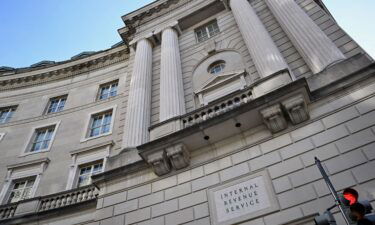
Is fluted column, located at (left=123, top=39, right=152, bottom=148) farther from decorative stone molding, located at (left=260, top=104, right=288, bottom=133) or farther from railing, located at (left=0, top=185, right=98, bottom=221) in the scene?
decorative stone molding, located at (left=260, top=104, right=288, bottom=133)

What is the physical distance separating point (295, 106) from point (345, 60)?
2850 mm

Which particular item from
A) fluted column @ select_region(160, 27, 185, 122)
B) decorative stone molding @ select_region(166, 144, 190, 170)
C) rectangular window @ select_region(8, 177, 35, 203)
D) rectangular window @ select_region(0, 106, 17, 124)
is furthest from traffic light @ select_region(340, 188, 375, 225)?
rectangular window @ select_region(0, 106, 17, 124)

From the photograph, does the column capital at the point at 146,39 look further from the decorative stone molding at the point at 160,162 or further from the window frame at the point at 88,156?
the decorative stone molding at the point at 160,162

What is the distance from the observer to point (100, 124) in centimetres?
2080

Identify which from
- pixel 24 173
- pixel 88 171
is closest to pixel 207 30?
pixel 88 171

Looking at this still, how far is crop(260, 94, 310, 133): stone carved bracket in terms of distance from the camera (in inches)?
389

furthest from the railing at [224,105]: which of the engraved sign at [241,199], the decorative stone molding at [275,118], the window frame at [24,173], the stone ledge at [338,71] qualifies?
the window frame at [24,173]

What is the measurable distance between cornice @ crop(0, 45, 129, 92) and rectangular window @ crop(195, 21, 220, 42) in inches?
303

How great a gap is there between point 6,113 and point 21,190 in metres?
9.81

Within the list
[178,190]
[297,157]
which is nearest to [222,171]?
[178,190]

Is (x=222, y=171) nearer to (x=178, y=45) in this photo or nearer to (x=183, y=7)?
(x=178, y=45)

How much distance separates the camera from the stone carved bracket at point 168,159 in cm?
1095

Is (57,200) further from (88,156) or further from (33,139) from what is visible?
(33,139)

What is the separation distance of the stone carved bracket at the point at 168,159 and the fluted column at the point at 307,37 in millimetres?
6257
